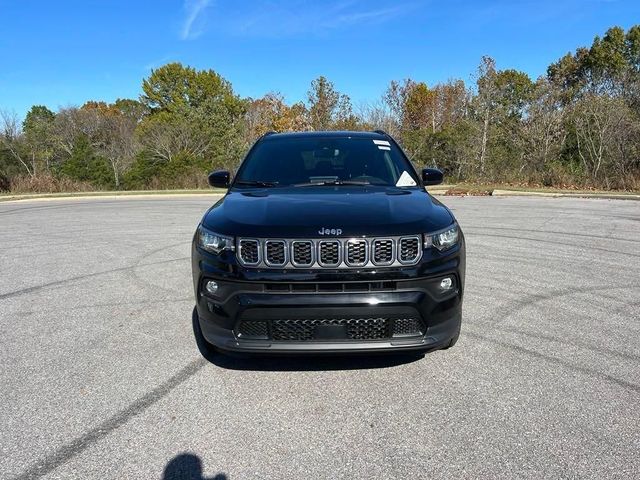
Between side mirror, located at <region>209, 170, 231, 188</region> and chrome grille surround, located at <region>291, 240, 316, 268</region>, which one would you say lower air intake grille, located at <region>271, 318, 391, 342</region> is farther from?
side mirror, located at <region>209, 170, 231, 188</region>

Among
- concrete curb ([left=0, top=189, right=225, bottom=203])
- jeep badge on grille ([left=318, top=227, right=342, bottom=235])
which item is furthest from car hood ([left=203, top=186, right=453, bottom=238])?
concrete curb ([left=0, top=189, right=225, bottom=203])

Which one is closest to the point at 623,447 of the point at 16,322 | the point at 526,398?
the point at 526,398

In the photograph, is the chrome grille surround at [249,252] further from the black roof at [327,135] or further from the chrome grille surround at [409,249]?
the black roof at [327,135]

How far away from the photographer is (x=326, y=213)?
3475 millimetres

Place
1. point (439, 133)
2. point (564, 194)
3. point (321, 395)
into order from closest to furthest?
point (321, 395)
point (564, 194)
point (439, 133)

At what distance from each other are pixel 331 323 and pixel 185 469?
1.15 m

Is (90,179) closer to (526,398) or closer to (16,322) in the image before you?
(16,322)

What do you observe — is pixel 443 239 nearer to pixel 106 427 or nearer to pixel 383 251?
pixel 383 251

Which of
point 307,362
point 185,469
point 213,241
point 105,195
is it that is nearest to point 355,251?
point 213,241

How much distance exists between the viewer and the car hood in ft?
10.7

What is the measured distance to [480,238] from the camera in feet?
29.9

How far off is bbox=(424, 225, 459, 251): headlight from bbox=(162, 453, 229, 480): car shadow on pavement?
6.04ft

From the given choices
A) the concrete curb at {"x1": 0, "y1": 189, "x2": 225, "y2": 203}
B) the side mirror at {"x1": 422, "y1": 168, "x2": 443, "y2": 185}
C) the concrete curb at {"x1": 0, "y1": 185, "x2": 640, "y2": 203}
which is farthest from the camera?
the concrete curb at {"x1": 0, "y1": 189, "x2": 225, "y2": 203}

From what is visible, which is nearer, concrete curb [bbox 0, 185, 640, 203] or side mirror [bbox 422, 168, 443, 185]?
side mirror [bbox 422, 168, 443, 185]
